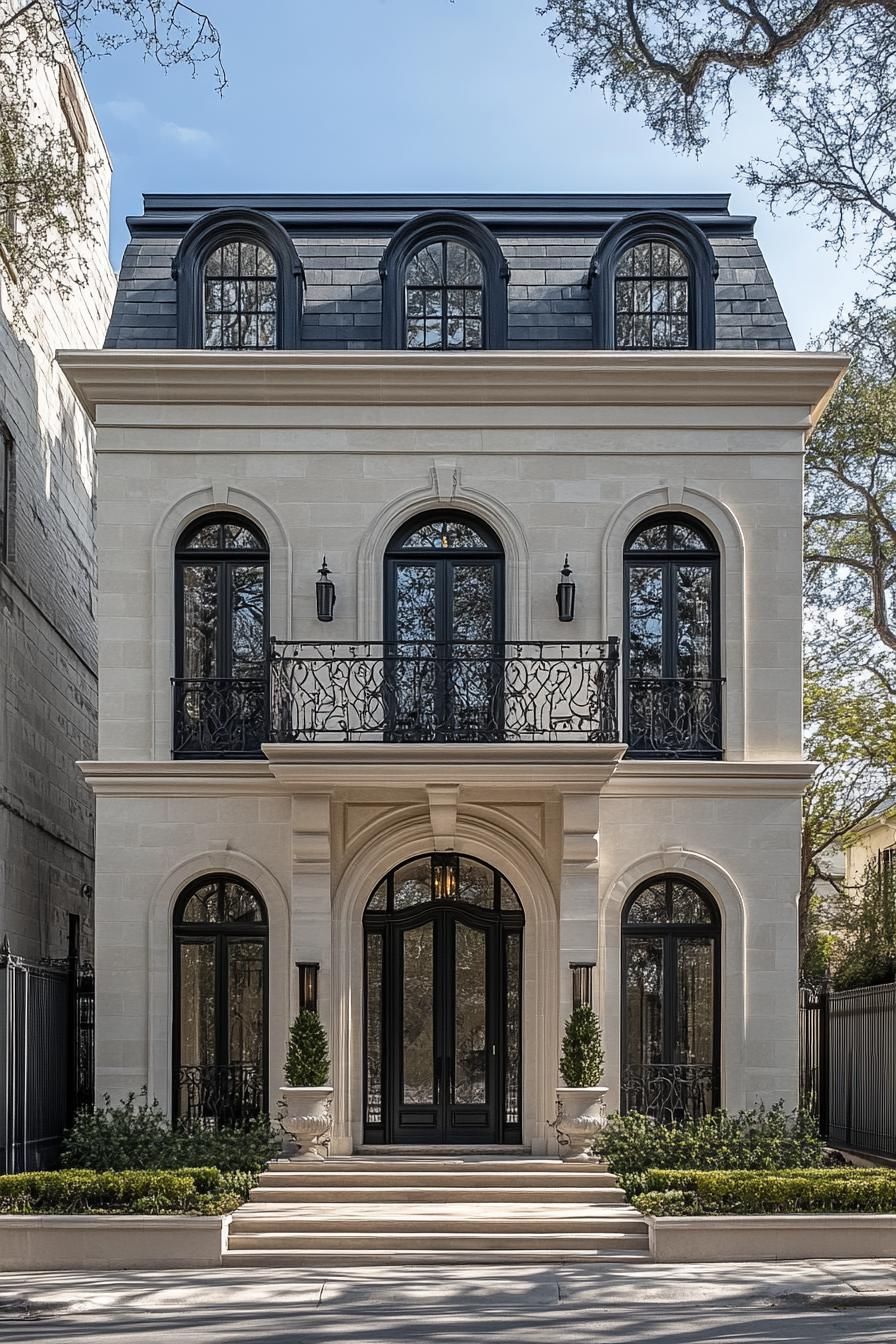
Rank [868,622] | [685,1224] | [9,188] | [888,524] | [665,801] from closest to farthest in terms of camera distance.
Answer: [685,1224]
[9,188]
[665,801]
[888,524]
[868,622]

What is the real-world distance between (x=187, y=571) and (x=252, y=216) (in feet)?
13.7

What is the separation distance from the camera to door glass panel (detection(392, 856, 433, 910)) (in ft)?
59.1

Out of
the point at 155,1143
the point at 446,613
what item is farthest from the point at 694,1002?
the point at 155,1143

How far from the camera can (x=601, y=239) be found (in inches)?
727

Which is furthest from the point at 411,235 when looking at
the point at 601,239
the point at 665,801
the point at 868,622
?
the point at 868,622

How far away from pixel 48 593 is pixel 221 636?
4.62 m

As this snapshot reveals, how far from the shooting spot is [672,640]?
17844mm

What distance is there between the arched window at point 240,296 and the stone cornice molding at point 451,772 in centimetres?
500

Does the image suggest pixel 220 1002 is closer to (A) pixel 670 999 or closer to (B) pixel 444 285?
(A) pixel 670 999

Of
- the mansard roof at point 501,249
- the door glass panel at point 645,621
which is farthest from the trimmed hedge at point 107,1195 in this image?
the mansard roof at point 501,249

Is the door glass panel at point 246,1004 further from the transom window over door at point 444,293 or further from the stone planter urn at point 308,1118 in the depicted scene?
the transom window over door at point 444,293

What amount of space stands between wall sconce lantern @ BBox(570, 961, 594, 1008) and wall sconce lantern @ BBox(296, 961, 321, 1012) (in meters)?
2.75

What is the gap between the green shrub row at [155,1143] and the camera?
15.6m

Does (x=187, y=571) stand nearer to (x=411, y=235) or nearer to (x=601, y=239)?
(x=411, y=235)
